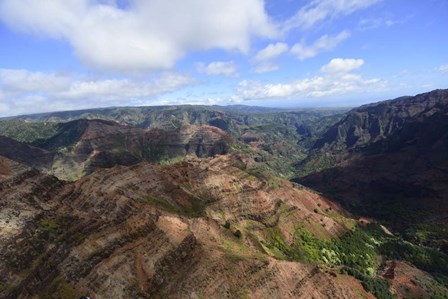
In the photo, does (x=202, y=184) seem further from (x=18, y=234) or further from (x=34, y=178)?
(x=18, y=234)

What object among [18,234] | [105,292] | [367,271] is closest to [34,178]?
[18,234]

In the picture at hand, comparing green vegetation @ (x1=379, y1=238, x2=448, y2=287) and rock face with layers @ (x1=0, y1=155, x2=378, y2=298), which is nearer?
rock face with layers @ (x1=0, y1=155, x2=378, y2=298)

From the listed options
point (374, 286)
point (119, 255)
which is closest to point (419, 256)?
point (374, 286)

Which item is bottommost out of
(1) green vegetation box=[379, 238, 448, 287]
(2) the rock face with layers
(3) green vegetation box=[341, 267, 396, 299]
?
(1) green vegetation box=[379, 238, 448, 287]

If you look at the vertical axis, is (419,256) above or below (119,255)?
below

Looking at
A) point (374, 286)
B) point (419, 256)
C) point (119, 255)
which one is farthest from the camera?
point (419, 256)

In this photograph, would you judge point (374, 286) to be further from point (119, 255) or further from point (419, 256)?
point (119, 255)

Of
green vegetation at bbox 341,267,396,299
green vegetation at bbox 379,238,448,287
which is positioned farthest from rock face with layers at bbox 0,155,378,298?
green vegetation at bbox 379,238,448,287

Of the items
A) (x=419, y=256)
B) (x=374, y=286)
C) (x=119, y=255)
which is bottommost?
A: (x=419, y=256)

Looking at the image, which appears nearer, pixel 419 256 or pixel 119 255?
pixel 119 255

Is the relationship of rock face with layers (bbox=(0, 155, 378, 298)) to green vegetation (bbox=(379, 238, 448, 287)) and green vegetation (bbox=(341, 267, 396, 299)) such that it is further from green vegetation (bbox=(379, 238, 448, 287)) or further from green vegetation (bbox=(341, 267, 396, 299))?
A: green vegetation (bbox=(379, 238, 448, 287))

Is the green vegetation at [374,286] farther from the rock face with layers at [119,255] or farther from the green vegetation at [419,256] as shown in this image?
the green vegetation at [419,256]

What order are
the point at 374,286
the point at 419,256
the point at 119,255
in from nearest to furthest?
the point at 119,255 → the point at 374,286 → the point at 419,256
